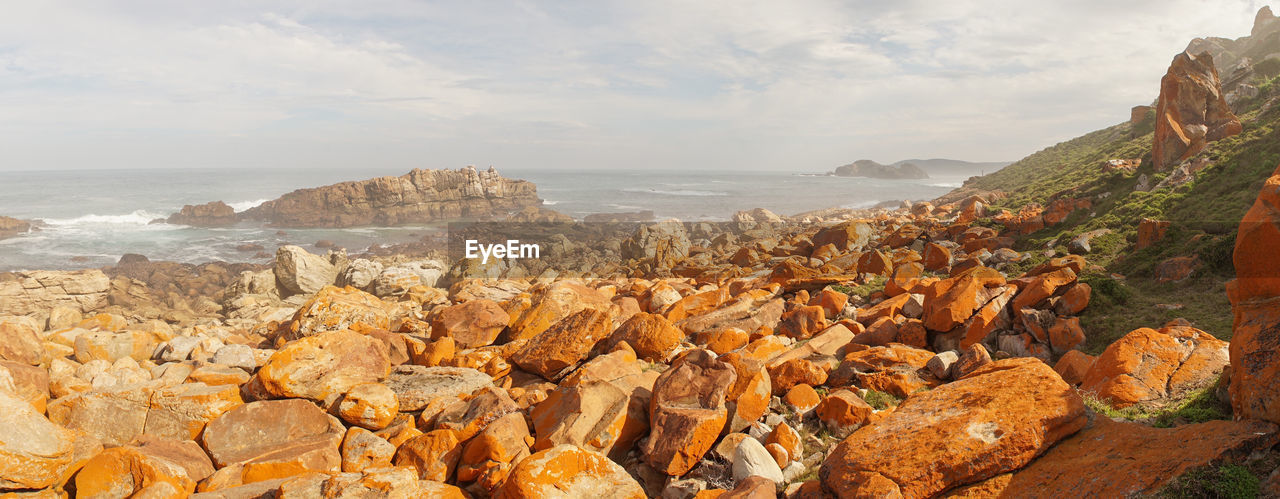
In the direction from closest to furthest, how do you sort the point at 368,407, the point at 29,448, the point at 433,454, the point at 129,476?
the point at 29,448 → the point at 129,476 → the point at 433,454 → the point at 368,407

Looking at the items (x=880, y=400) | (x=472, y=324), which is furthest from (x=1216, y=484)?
(x=472, y=324)

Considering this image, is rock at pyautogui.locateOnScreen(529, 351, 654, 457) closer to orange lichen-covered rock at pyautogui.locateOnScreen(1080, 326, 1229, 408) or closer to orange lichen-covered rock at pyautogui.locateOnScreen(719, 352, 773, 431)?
orange lichen-covered rock at pyautogui.locateOnScreen(719, 352, 773, 431)

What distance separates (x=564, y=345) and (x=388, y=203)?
60332mm

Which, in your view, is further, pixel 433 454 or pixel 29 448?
pixel 433 454

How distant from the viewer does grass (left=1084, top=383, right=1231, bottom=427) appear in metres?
5.73

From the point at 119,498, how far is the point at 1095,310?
16.3 metres

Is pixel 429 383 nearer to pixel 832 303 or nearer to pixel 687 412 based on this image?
pixel 687 412

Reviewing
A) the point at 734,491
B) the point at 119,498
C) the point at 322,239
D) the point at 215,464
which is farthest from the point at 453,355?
the point at 322,239

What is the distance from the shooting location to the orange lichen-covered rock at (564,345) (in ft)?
36.1

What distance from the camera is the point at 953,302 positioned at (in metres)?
11.2

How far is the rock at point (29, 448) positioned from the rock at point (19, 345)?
516 cm

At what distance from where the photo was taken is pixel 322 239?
177 feet

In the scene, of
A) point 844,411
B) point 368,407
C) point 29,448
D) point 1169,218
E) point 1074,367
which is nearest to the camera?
point 29,448

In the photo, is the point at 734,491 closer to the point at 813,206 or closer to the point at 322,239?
the point at 322,239
